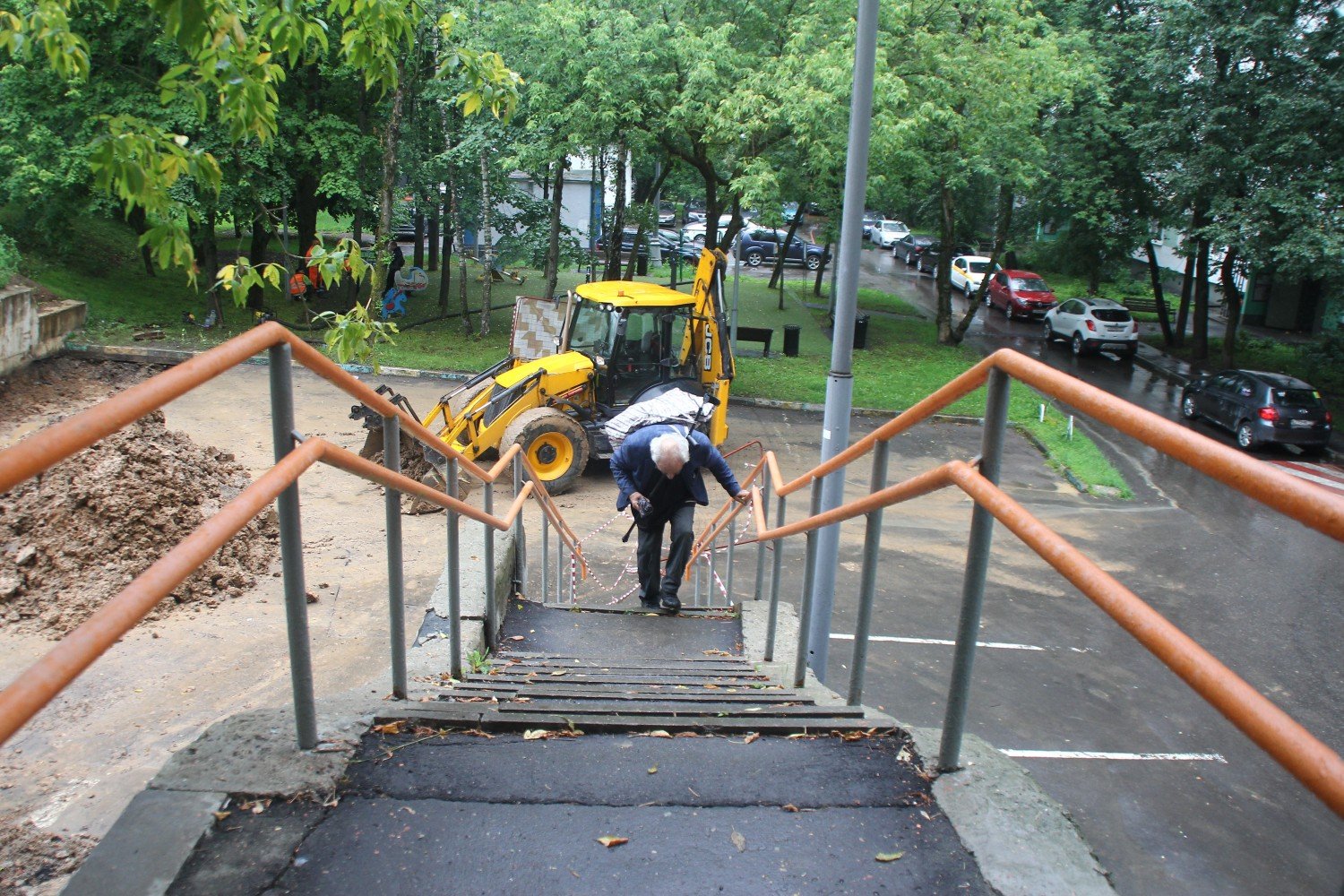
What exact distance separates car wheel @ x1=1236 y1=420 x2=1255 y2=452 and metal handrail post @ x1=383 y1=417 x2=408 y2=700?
21.2m

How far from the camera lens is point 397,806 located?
287 cm

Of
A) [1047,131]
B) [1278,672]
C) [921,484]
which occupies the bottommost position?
[1278,672]

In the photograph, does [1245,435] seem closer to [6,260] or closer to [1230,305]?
[1230,305]

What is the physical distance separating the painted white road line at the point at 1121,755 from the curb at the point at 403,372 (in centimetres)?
1160

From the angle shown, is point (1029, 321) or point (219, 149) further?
point (1029, 321)

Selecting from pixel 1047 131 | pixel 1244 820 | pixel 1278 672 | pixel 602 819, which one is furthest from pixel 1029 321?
pixel 602 819

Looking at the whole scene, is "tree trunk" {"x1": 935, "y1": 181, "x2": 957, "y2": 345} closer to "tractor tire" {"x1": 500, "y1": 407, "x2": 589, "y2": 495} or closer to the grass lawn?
the grass lawn

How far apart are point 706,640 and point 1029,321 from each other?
30499mm

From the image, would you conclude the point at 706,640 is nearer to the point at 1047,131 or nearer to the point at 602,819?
the point at 602,819

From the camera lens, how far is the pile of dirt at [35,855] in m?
4.12

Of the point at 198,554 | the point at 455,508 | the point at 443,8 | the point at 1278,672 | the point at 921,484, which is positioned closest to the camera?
the point at 198,554

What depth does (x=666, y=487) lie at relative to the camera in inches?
331

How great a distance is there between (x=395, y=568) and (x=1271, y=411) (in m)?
21.4

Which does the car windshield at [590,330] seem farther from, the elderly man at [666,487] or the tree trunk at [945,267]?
the tree trunk at [945,267]
